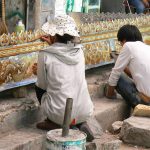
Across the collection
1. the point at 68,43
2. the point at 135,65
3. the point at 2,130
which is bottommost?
the point at 2,130

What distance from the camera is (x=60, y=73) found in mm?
5289

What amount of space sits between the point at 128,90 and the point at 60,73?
2094mm

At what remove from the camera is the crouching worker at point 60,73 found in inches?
207

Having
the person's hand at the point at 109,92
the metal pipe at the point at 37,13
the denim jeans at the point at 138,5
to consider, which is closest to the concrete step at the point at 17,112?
the person's hand at the point at 109,92

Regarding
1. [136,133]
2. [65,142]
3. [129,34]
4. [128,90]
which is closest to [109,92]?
[128,90]

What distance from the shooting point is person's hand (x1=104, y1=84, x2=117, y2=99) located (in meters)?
7.33

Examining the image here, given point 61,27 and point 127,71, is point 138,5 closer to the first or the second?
point 127,71

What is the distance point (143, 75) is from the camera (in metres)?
6.85

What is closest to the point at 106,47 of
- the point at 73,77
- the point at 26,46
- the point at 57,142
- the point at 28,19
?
the point at 28,19

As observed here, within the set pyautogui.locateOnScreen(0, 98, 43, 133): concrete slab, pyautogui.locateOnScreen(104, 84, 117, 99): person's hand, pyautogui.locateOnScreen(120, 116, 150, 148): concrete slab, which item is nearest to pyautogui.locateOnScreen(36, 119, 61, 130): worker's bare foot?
pyautogui.locateOnScreen(0, 98, 43, 133): concrete slab

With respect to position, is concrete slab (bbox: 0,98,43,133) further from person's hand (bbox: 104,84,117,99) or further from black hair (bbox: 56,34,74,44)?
person's hand (bbox: 104,84,117,99)

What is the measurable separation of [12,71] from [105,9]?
20.7ft

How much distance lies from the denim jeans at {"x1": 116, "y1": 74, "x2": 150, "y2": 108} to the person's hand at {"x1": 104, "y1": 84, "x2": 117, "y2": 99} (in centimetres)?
12

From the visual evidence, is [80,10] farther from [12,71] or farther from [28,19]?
[12,71]
